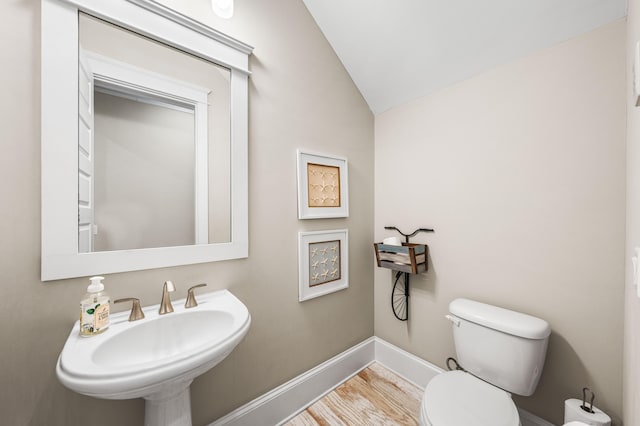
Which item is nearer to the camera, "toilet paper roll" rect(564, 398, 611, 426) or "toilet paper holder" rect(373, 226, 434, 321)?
"toilet paper roll" rect(564, 398, 611, 426)

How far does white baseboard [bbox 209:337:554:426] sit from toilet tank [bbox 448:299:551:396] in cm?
34

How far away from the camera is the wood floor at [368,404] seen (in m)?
1.44

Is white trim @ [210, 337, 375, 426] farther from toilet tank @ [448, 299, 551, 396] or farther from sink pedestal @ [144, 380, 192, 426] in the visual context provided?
toilet tank @ [448, 299, 551, 396]

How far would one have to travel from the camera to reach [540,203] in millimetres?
1225

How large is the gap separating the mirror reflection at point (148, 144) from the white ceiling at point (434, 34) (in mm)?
880

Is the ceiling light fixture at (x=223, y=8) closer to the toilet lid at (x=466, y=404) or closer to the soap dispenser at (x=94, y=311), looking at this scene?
the soap dispenser at (x=94, y=311)

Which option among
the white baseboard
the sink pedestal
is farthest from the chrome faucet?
the white baseboard

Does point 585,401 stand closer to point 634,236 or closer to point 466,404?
point 466,404

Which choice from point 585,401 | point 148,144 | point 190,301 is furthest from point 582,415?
point 148,144

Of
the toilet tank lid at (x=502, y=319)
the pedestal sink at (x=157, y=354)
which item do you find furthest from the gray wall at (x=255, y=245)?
the toilet tank lid at (x=502, y=319)

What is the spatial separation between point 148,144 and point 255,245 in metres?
0.68

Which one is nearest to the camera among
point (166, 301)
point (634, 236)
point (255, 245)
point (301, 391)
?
point (634, 236)

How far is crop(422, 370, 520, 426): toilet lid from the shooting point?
0.97 m

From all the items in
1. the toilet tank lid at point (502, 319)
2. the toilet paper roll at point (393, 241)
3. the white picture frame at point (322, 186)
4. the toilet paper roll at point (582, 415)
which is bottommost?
the toilet paper roll at point (582, 415)
